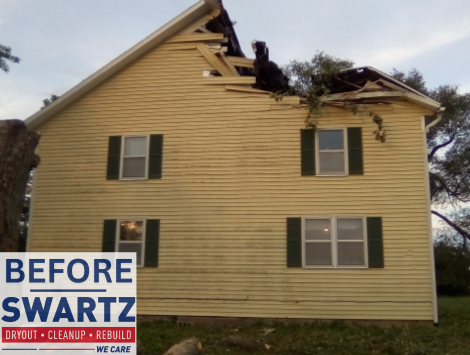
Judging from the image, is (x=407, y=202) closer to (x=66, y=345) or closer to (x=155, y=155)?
(x=155, y=155)

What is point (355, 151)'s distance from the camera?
44.1 feet

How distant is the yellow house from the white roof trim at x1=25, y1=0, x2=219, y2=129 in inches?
1.6

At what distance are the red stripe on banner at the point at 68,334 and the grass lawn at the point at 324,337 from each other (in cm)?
54

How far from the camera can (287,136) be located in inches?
544

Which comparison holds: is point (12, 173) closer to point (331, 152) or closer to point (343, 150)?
point (331, 152)

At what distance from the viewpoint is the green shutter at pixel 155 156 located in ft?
46.7

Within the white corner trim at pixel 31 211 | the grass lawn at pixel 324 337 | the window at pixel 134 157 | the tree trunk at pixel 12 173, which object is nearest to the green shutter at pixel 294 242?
the grass lawn at pixel 324 337

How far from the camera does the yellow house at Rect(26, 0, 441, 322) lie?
13.0 metres

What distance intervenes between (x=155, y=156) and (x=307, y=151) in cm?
404

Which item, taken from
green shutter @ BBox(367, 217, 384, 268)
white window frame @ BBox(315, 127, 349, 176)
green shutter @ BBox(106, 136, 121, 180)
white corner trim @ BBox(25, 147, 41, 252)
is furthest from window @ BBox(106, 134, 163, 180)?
green shutter @ BBox(367, 217, 384, 268)

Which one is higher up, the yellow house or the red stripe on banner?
the yellow house

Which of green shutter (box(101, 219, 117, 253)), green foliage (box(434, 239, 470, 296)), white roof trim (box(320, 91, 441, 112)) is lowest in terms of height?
green foliage (box(434, 239, 470, 296))

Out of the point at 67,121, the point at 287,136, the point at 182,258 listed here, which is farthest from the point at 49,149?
the point at 287,136

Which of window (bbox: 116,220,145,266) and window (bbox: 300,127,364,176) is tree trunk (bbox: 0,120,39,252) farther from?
window (bbox: 300,127,364,176)
